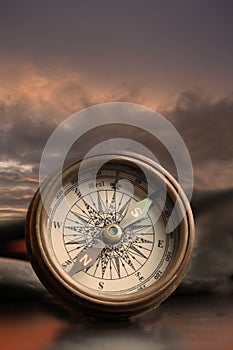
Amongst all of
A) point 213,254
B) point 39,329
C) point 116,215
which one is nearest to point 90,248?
point 116,215

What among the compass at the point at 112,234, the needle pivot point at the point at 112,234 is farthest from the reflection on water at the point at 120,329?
the needle pivot point at the point at 112,234

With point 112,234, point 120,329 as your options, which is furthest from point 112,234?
point 120,329

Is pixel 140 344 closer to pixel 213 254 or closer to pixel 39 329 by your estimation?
pixel 39 329

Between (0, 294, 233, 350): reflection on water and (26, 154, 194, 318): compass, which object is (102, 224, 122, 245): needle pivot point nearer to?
(26, 154, 194, 318): compass

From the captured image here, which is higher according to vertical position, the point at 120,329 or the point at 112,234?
the point at 112,234

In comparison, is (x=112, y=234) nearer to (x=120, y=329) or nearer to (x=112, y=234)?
(x=112, y=234)

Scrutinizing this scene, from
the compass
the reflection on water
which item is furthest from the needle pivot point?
the reflection on water

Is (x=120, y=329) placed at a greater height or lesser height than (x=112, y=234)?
lesser

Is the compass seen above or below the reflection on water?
above

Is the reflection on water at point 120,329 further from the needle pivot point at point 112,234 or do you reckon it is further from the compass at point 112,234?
the needle pivot point at point 112,234
